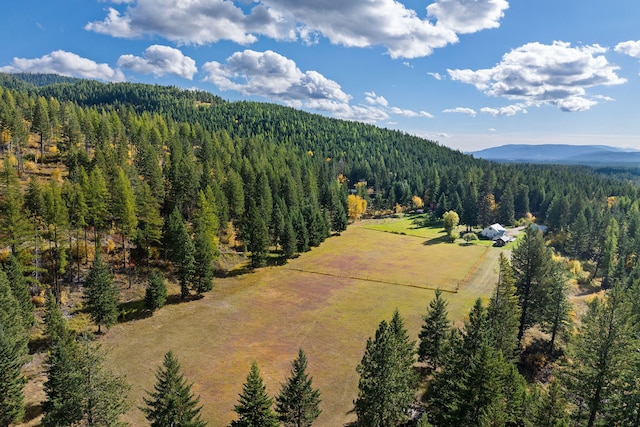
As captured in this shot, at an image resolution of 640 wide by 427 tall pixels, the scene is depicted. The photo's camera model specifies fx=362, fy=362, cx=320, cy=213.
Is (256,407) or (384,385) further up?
(384,385)

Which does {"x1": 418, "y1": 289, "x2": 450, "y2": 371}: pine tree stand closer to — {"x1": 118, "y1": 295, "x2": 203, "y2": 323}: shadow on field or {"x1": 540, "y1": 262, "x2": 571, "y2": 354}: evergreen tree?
{"x1": 540, "y1": 262, "x2": 571, "y2": 354}: evergreen tree

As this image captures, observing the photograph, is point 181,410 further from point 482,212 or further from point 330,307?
point 482,212

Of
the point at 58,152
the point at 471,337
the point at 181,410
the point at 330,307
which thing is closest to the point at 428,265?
the point at 330,307

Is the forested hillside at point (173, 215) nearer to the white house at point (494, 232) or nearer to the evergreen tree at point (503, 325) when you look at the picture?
the evergreen tree at point (503, 325)

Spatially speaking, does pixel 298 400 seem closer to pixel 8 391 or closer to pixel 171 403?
pixel 171 403

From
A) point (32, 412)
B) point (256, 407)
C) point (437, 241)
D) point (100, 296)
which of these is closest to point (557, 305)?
Answer: point (256, 407)

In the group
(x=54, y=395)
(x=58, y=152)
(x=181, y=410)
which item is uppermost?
(x=58, y=152)
